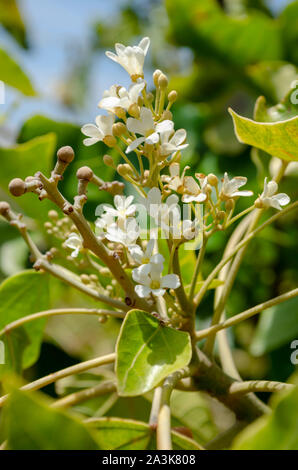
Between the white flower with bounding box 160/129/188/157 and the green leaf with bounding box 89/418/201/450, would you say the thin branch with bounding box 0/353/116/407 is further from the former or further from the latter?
the white flower with bounding box 160/129/188/157

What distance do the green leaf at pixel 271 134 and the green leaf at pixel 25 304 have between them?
1.33 feet

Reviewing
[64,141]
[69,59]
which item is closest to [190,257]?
[64,141]

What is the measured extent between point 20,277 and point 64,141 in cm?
45

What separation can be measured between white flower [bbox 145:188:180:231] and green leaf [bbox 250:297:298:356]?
705mm

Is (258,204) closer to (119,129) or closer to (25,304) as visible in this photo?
(119,129)

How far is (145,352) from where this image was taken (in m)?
0.55

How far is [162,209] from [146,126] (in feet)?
0.30

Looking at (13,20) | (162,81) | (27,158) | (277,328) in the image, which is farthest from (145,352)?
(13,20)

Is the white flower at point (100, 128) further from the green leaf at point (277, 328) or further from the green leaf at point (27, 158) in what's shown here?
the green leaf at point (277, 328)

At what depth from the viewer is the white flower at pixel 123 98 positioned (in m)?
0.56

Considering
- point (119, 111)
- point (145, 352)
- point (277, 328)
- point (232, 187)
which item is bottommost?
point (277, 328)

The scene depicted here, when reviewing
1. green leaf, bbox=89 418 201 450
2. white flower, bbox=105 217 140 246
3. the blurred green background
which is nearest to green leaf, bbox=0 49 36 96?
the blurred green background

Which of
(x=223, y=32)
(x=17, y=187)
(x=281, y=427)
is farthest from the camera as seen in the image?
(x=223, y=32)
